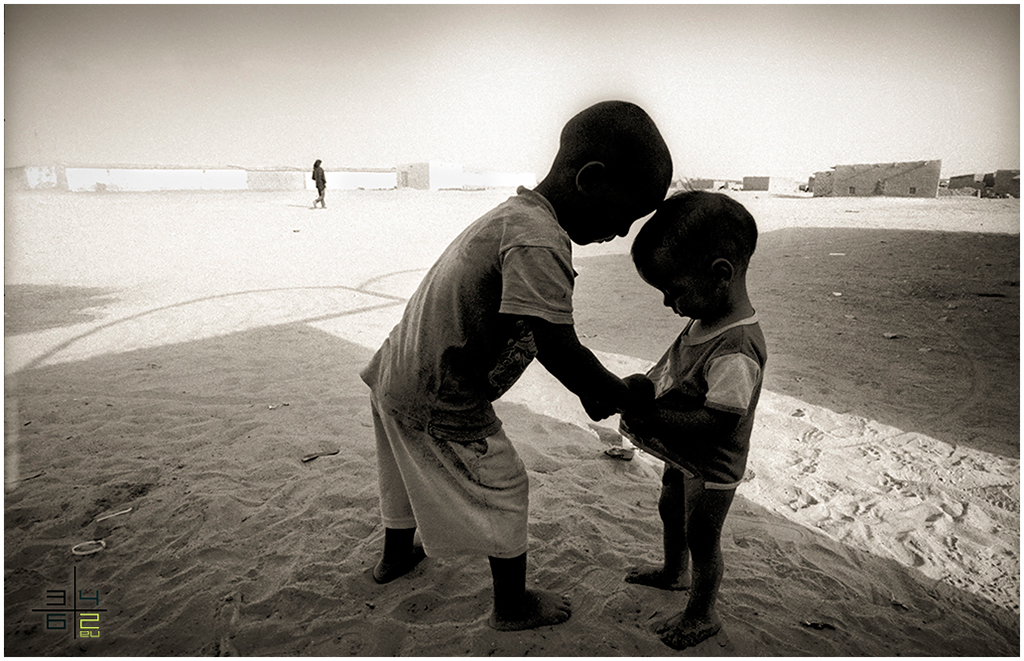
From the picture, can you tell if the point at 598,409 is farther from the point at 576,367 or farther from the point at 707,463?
the point at 707,463

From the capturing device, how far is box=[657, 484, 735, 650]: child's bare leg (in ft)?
5.47

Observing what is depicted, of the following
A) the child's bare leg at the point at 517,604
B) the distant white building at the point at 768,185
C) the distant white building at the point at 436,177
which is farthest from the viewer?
the distant white building at the point at 436,177

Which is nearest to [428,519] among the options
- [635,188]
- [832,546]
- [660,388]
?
[660,388]

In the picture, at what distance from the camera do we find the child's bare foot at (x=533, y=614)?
1.89 meters

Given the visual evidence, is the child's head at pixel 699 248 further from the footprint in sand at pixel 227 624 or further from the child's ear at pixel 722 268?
the footprint in sand at pixel 227 624

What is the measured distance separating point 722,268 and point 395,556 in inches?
60.9

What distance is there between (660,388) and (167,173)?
32876 mm

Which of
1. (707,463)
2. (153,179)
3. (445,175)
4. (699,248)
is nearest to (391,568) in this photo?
(707,463)

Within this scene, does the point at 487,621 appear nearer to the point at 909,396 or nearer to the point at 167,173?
the point at 909,396

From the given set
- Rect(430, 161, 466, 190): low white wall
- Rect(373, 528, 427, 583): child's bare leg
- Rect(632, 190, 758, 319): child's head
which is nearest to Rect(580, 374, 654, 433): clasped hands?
Rect(632, 190, 758, 319): child's head

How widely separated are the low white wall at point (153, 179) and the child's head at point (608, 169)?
3094 centimetres

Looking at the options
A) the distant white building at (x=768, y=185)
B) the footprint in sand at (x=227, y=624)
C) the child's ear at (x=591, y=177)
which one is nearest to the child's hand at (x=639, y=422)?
the child's ear at (x=591, y=177)

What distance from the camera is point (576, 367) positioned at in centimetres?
142

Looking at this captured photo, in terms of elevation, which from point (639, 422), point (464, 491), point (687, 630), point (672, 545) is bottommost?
point (687, 630)
